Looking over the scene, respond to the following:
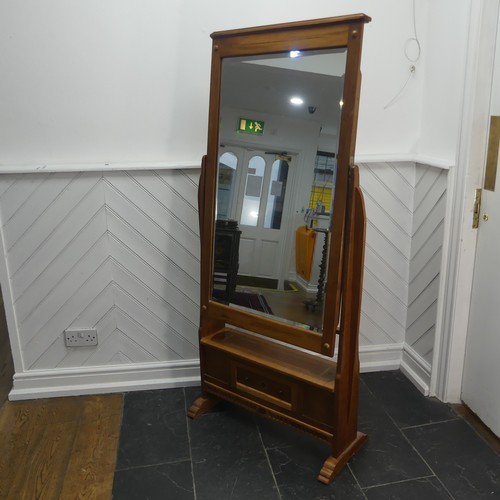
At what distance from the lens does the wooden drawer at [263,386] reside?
1.77 m

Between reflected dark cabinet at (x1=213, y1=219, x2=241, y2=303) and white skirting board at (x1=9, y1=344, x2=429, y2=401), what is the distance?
1.86 ft

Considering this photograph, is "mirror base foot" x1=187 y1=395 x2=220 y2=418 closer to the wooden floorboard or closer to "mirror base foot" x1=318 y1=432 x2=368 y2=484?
the wooden floorboard

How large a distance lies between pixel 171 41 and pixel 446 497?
6.67 feet

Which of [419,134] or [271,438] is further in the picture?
[419,134]

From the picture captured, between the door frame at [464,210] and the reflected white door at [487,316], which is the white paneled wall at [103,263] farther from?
the reflected white door at [487,316]

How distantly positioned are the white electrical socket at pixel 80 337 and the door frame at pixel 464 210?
5.27 ft

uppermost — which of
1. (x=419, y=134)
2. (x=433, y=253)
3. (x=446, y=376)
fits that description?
(x=419, y=134)

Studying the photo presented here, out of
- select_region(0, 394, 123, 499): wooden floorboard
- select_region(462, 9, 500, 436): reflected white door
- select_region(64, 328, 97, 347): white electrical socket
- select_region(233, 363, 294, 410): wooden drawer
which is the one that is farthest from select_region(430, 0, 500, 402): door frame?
select_region(64, 328, 97, 347): white electrical socket

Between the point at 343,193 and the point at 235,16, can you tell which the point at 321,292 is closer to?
the point at 343,193

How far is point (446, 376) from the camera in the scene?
2.10m

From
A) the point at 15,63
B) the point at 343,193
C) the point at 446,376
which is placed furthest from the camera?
the point at 446,376

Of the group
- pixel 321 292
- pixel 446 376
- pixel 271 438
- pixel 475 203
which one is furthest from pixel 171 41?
pixel 446 376

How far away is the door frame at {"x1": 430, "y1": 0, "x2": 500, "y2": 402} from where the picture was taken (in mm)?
1804

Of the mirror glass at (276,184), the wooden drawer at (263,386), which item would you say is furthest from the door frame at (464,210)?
the wooden drawer at (263,386)
